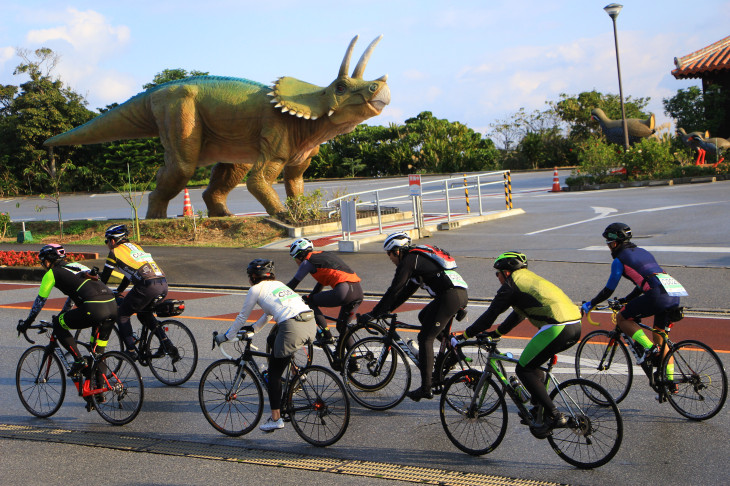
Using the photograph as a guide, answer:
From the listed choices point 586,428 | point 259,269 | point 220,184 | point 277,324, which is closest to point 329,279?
point 259,269

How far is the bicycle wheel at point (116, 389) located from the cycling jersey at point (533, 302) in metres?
3.33

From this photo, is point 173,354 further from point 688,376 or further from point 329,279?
point 688,376

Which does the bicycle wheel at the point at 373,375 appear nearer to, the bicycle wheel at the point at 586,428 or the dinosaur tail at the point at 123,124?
the bicycle wheel at the point at 586,428

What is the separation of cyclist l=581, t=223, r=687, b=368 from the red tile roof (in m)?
32.2

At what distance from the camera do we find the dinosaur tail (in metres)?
22.1

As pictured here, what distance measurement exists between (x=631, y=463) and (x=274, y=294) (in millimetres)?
3176

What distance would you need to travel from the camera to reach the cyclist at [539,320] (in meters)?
6.00

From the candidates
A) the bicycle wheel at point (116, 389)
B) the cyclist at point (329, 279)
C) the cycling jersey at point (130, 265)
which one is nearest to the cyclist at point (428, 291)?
the cyclist at point (329, 279)

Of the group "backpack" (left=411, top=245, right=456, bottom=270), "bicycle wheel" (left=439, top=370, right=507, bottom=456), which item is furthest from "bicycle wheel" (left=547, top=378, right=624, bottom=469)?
"backpack" (left=411, top=245, right=456, bottom=270)

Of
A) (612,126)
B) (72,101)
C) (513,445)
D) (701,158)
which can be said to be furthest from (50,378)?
(72,101)

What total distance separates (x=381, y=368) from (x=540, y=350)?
7.15 feet

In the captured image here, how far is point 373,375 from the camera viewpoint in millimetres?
7887

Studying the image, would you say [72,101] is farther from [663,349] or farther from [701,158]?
[663,349]

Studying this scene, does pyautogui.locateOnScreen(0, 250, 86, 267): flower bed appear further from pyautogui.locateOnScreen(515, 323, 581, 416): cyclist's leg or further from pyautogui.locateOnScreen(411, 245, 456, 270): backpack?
pyautogui.locateOnScreen(515, 323, 581, 416): cyclist's leg
